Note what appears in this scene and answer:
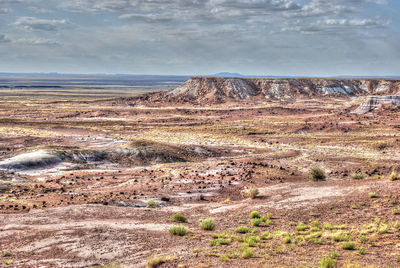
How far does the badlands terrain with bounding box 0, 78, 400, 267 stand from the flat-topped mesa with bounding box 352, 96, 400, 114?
46.7 ft

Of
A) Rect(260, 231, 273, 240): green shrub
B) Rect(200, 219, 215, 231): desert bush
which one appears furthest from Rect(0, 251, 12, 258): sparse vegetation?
Rect(260, 231, 273, 240): green shrub

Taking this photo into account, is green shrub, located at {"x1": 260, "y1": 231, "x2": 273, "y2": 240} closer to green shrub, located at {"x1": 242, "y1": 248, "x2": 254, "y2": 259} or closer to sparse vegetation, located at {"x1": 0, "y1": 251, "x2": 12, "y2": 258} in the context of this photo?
green shrub, located at {"x1": 242, "y1": 248, "x2": 254, "y2": 259}

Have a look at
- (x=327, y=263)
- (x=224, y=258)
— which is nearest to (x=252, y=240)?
(x=224, y=258)

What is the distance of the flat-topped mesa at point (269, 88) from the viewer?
12762 centimetres

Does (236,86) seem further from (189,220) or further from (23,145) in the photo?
(189,220)

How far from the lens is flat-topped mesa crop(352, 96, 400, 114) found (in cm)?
8525

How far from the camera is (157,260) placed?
13.4m

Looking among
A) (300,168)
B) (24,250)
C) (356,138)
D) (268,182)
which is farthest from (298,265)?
(356,138)

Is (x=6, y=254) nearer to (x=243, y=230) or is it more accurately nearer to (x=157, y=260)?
(x=157, y=260)

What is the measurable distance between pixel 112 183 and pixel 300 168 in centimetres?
1671

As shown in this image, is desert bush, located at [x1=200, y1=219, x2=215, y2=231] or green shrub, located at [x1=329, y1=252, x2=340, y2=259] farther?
desert bush, located at [x1=200, y1=219, x2=215, y2=231]

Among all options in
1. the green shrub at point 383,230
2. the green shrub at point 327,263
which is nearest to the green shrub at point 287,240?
the green shrub at point 327,263

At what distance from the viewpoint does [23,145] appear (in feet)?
171

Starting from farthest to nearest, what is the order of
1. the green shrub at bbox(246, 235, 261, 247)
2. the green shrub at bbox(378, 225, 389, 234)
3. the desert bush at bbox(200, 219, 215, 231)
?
the desert bush at bbox(200, 219, 215, 231) < the green shrub at bbox(378, 225, 389, 234) < the green shrub at bbox(246, 235, 261, 247)
